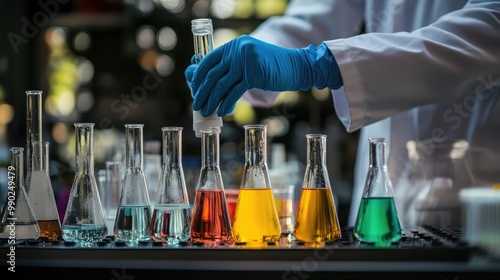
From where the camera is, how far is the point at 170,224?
1.40 m

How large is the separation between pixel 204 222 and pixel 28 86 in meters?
4.69

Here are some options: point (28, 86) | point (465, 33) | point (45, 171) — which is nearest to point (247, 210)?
point (45, 171)

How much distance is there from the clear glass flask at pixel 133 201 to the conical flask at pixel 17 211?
18cm

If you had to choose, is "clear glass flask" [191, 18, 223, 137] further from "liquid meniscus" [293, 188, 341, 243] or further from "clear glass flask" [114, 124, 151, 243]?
"liquid meniscus" [293, 188, 341, 243]

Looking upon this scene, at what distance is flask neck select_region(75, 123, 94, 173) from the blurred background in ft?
13.6

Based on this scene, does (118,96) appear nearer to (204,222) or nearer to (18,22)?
(18,22)

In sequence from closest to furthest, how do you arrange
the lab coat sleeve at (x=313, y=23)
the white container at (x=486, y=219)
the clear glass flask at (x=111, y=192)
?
1. the white container at (x=486, y=219)
2. the clear glass flask at (x=111, y=192)
3. the lab coat sleeve at (x=313, y=23)

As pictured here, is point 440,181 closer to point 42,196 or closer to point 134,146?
point 134,146

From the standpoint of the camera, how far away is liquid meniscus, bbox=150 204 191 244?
139 cm

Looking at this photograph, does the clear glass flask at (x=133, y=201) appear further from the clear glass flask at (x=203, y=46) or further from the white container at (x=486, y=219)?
the white container at (x=486, y=219)

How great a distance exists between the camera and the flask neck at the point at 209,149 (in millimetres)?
1445

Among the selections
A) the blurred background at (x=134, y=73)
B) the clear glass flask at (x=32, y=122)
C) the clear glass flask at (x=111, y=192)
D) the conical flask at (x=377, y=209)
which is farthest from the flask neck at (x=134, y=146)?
the blurred background at (x=134, y=73)

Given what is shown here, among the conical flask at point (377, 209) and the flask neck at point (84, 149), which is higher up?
the flask neck at point (84, 149)

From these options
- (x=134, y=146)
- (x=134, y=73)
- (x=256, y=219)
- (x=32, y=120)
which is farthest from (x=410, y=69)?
(x=134, y=73)
